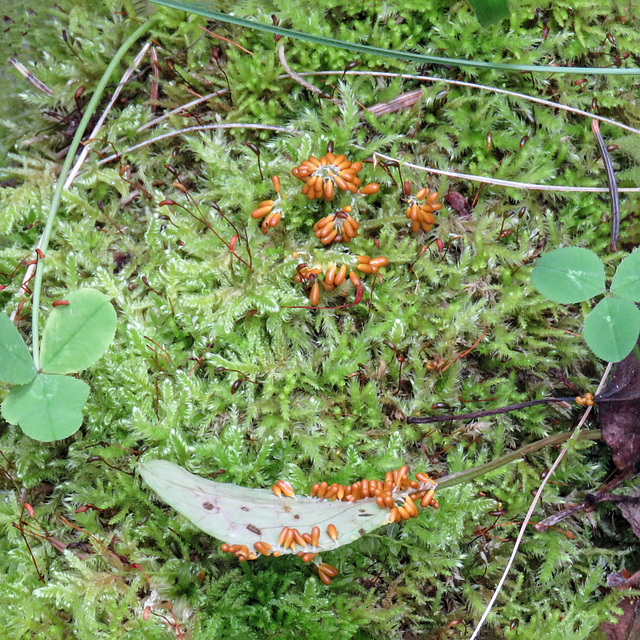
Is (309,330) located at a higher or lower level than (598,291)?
lower

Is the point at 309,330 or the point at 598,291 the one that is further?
the point at 309,330

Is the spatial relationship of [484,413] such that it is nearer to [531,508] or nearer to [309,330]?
[531,508]

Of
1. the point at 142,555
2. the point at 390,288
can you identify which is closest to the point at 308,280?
the point at 390,288

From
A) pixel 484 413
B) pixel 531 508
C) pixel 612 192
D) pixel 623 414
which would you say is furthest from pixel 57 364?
pixel 612 192

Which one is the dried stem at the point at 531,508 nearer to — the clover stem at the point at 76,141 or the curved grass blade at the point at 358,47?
the curved grass blade at the point at 358,47

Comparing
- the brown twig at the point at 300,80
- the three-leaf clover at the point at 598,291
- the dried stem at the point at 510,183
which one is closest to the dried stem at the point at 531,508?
the three-leaf clover at the point at 598,291

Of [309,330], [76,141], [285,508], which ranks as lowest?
[285,508]
